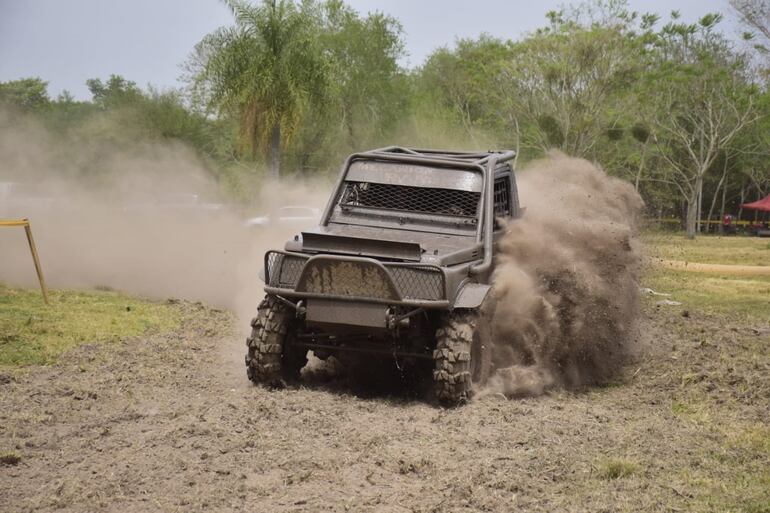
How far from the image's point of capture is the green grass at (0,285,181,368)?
10664 millimetres

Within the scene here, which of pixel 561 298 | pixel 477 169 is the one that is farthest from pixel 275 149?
pixel 561 298

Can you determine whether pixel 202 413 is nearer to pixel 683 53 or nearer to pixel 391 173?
pixel 391 173

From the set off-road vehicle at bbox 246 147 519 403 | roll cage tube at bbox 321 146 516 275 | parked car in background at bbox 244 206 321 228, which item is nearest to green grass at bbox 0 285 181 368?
off-road vehicle at bbox 246 147 519 403

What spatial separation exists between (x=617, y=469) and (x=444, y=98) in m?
52.8

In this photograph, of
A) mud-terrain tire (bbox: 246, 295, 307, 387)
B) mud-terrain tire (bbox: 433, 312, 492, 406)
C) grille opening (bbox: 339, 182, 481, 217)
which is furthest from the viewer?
grille opening (bbox: 339, 182, 481, 217)

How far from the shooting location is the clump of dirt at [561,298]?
903 centimetres

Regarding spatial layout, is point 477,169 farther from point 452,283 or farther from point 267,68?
point 267,68

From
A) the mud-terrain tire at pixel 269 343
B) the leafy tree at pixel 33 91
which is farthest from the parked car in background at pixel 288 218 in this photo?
the leafy tree at pixel 33 91

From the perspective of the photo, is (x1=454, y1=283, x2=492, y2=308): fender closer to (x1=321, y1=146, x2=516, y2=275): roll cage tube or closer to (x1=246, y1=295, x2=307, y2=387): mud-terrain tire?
(x1=321, y1=146, x2=516, y2=275): roll cage tube

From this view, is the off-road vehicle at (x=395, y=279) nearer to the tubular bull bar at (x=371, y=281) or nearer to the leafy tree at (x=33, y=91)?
the tubular bull bar at (x=371, y=281)

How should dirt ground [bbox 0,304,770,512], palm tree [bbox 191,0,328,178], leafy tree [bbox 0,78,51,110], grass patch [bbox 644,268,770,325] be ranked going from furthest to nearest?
leafy tree [bbox 0,78,51,110]
palm tree [bbox 191,0,328,178]
grass patch [bbox 644,268,770,325]
dirt ground [bbox 0,304,770,512]

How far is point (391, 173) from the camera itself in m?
9.67

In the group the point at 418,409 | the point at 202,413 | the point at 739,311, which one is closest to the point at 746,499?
the point at 418,409

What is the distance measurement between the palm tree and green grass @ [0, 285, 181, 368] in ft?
39.0
